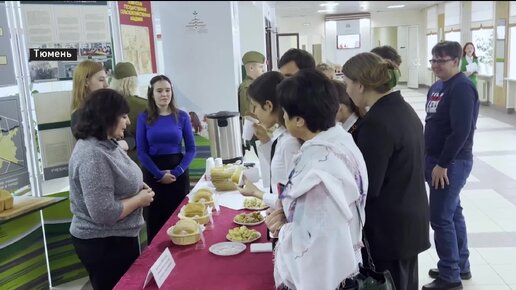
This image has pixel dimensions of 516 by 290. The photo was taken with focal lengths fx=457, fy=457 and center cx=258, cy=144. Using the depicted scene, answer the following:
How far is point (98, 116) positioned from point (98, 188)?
0.99 ft

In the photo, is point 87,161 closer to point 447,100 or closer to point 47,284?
point 47,284

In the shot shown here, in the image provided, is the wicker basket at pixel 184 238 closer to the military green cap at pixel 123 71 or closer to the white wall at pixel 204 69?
the military green cap at pixel 123 71

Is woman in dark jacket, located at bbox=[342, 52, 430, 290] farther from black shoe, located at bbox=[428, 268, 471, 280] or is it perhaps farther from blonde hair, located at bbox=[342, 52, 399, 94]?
black shoe, located at bbox=[428, 268, 471, 280]

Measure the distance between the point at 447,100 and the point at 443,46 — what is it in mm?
331

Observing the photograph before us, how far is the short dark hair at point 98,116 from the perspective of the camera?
6.27 ft

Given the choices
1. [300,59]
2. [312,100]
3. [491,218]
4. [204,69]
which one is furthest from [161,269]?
[491,218]

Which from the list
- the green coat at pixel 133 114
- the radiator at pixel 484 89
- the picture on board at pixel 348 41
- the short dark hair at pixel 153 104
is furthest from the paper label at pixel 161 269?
the picture on board at pixel 348 41

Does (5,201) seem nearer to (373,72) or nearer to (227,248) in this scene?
(227,248)

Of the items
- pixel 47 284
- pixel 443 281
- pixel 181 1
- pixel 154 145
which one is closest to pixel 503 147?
pixel 443 281

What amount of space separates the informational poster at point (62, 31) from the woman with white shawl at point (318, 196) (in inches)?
73.3

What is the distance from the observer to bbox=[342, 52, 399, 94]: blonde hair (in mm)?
1756

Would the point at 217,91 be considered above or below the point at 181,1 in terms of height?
below

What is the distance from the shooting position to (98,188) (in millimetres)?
1872

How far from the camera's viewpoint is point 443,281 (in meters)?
2.88
